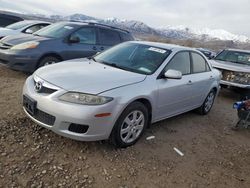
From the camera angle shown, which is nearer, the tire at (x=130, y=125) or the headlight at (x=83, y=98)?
the headlight at (x=83, y=98)

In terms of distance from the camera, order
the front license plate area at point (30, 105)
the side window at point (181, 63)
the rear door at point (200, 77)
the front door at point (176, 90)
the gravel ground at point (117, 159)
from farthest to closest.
→ the rear door at point (200, 77) → the side window at point (181, 63) → the front door at point (176, 90) → the front license plate area at point (30, 105) → the gravel ground at point (117, 159)

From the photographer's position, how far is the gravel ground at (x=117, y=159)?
329 centimetres

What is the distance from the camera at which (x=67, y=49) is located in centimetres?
749

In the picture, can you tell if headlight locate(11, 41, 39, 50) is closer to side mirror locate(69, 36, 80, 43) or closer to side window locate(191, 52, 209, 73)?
side mirror locate(69, 36, 80, 43)

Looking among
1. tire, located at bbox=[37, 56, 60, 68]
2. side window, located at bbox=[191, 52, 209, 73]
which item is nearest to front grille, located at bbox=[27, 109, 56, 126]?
side window, located at bbox=[191, 52, 209, 73]

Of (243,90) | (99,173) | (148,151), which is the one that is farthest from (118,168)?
(243,90)

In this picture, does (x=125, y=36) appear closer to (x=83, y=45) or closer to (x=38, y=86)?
(x=83, y=45)

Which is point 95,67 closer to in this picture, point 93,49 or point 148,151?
point 148,151

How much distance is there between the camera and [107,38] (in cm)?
858

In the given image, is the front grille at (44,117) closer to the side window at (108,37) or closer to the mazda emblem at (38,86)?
the mazda emblem at (38,86)

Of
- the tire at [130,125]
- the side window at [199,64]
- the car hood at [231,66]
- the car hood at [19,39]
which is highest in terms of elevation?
the side window at [199,64]

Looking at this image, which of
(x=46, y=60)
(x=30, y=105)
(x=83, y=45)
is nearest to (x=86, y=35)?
(x=83, y=45)

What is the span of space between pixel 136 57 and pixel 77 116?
6.02ft

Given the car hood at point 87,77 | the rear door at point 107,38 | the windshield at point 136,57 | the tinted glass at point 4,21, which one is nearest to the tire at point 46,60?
the rear door at point 107,38
